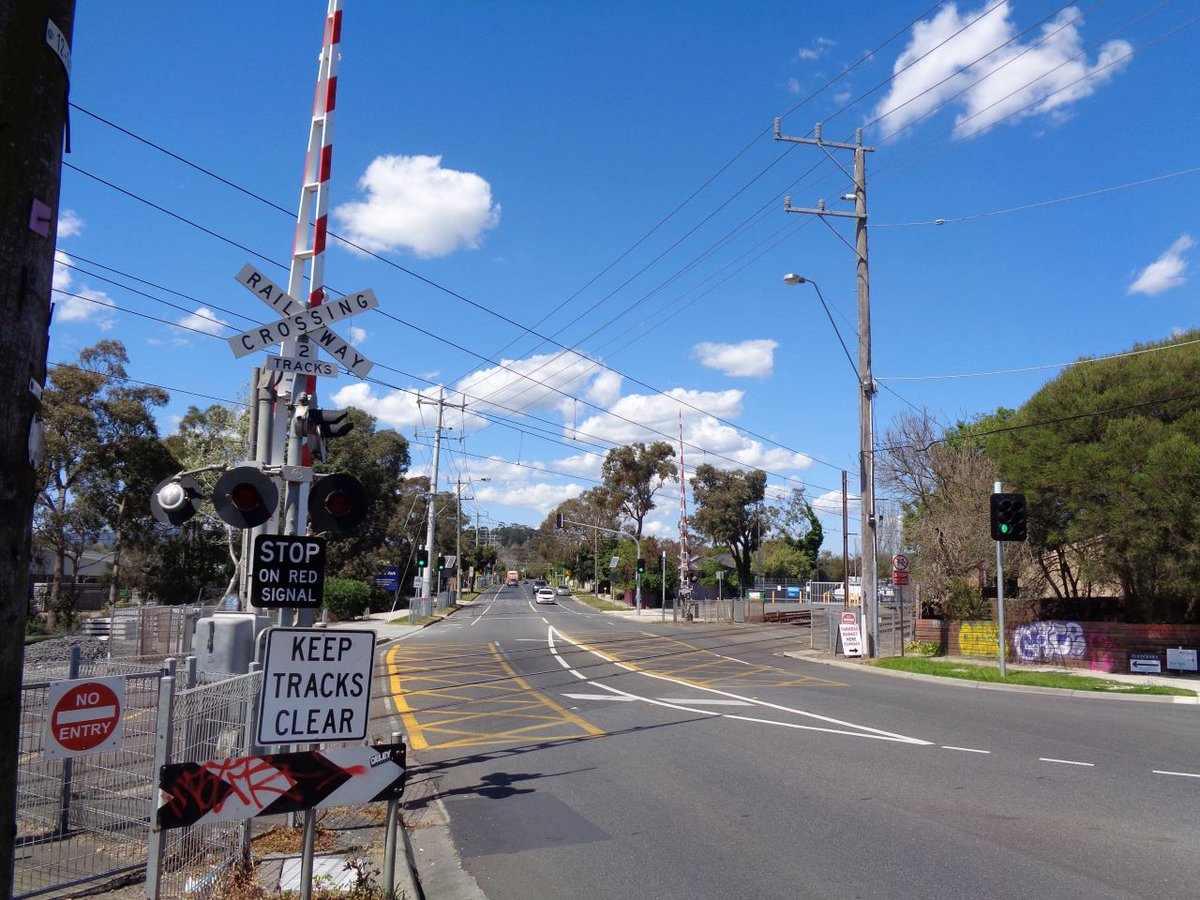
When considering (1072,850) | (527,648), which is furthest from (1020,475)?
(1072,850)

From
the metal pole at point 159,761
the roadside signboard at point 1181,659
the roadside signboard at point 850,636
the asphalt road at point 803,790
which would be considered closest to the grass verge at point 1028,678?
the asphalt road at point 803,790

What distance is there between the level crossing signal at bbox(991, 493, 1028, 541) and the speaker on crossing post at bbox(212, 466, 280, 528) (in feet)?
60.1

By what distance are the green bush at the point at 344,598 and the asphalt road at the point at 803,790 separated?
1141 inches

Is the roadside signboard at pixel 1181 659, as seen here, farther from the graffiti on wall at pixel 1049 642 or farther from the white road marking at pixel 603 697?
the white road marking at pixel 603 697

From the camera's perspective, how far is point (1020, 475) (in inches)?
1080

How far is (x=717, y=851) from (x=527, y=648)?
23036 millimetres

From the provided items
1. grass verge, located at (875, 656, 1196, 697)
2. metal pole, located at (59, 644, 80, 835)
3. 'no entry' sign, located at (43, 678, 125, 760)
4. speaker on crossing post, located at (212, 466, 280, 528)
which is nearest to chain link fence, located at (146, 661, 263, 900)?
'no entry' sign, located at (43, 678, 125, 760)

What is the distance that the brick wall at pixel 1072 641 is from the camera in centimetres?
2314

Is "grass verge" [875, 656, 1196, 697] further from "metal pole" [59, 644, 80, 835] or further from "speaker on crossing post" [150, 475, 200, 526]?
"metal pole" [59, 644, 80, 835]

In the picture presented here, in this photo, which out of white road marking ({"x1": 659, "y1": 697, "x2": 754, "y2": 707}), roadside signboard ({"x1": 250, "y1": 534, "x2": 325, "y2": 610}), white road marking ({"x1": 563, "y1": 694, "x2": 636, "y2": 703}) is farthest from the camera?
white road marking ({"x1": 563, "y1": 694, "x2": 636, "y2": 703})

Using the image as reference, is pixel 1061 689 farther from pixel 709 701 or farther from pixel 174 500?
pixel 174 500

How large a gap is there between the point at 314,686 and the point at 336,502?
195 centimetres

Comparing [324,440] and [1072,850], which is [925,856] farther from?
[324,440]

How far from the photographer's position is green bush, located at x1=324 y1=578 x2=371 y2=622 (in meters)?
47.5
